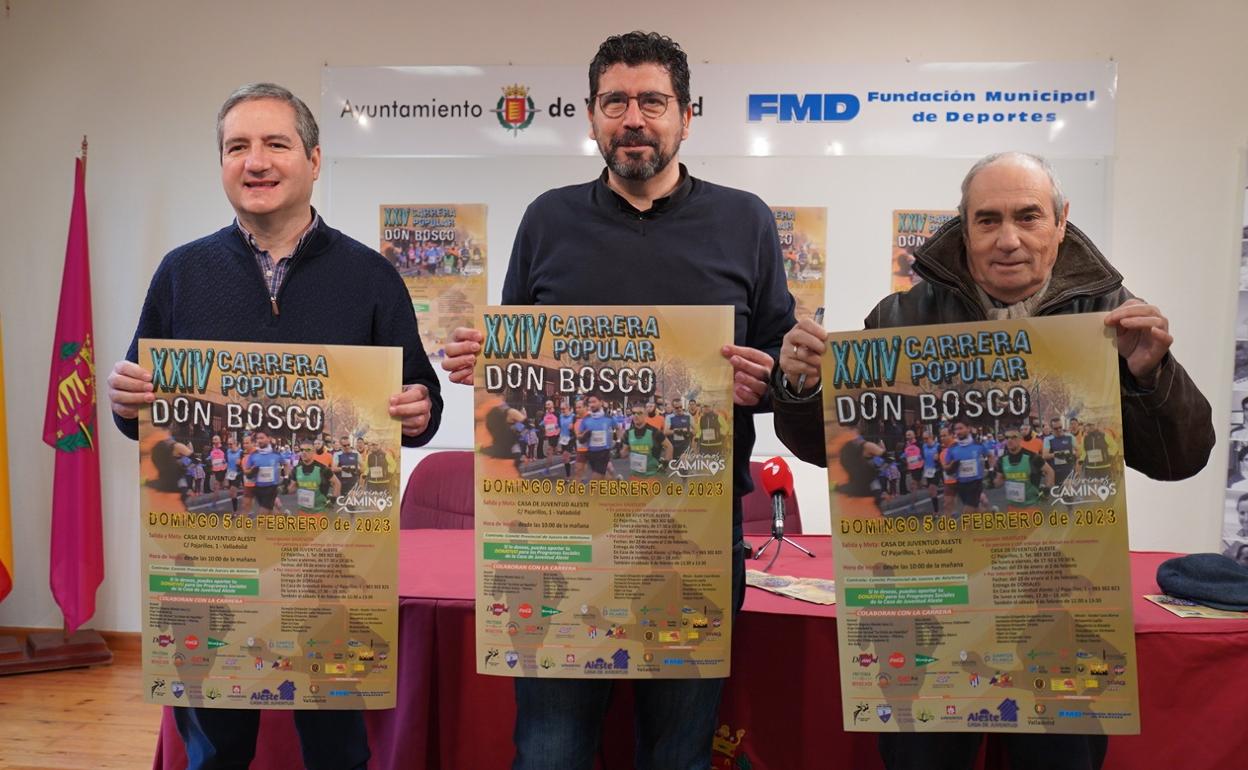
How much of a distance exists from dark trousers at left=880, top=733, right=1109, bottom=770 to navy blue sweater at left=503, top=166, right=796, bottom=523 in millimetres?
569

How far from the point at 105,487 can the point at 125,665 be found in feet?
2.89

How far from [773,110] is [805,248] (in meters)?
0.64

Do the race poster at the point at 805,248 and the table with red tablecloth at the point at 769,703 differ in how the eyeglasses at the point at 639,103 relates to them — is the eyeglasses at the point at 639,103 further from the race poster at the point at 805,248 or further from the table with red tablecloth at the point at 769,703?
the race poster at the point at 805,248

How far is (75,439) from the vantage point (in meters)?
4.47

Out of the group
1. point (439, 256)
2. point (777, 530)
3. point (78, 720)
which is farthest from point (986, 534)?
point (78, 720)

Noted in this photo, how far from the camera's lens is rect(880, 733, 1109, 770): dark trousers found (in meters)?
1.85

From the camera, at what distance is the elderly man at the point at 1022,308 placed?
5.77ft

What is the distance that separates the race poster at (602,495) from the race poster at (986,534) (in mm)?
234

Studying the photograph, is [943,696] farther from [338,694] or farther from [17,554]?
[17,554]

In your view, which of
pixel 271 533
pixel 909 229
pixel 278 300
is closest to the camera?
pixel 271 533

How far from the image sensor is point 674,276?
6.19ft

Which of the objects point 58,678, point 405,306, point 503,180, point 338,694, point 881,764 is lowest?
point 58,678

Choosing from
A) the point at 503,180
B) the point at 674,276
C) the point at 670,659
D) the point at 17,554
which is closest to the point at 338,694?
the point at 670,659

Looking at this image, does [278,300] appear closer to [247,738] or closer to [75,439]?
[247,738]
